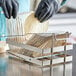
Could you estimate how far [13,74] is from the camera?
2.83 feet

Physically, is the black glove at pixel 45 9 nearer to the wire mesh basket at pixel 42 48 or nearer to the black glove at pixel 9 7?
the black glove at pixel 9 7

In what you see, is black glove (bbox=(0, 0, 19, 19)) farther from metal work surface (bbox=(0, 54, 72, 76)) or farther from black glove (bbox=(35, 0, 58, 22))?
metal work surface (bbox=(0, 54, 72, 76))

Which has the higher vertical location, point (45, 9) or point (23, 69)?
point (45, 9)

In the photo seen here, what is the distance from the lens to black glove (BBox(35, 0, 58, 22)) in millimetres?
1187

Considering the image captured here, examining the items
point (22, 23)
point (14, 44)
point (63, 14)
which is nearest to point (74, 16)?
point (63, 14)

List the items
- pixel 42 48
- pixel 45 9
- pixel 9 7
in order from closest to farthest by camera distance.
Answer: pixel 42 48, pixel 9 7, pixel 45 9

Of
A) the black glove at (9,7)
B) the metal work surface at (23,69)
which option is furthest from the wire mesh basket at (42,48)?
the black glove at (9,7)

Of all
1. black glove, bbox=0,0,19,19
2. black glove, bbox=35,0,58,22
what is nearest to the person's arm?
black glove, bbox=35,0,58,22

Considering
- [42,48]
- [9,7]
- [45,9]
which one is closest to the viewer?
[42,48]

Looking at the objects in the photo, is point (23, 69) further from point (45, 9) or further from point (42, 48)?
point (45, 9)

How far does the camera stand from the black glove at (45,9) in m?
1.19

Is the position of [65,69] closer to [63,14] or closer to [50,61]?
[50,61]

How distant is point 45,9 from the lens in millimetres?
1235

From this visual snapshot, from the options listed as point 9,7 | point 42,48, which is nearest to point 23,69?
point 42,48
